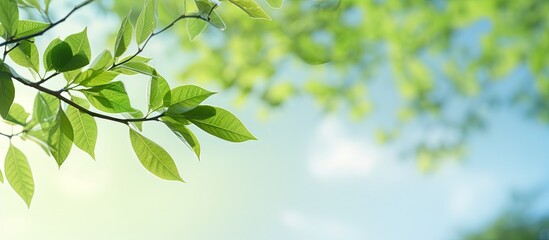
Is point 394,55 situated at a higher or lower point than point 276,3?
higher

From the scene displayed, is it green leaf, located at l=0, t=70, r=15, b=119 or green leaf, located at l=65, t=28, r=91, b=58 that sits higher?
green leaf, located at l=65, t=28, r=91, b=58

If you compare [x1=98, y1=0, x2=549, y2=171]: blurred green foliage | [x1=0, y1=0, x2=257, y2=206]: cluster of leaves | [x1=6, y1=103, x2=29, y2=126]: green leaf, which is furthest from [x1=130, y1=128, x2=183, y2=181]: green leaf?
[x1=98, y1=0, x2=549, y2=171]: blurred green foliage

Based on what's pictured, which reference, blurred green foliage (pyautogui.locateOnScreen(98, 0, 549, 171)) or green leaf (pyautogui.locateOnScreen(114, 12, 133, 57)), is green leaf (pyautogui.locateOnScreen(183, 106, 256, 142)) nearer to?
green leaf (pyautogui.locateOnScreen(114, 12, 133, 57))

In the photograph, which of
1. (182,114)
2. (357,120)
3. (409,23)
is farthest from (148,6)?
(357,120)

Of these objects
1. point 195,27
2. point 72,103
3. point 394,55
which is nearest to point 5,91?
point 72,103

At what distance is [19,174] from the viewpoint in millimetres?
333

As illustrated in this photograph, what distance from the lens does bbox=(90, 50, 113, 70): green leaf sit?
0.31 meters

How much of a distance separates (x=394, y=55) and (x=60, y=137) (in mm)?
2979

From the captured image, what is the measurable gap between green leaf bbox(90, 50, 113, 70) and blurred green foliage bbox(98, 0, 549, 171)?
242cm

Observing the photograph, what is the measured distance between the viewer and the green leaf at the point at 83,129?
32 centimetres

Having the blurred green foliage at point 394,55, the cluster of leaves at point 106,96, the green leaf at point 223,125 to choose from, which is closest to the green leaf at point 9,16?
the cluster of leaves at point 106,96

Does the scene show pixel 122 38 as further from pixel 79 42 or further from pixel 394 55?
pixel 394 55

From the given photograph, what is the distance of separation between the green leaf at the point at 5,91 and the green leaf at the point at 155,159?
7cm

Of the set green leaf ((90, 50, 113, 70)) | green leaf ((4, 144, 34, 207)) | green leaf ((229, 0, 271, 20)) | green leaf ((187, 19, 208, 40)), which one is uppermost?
green leaf ((187, 19, 208, 40))
